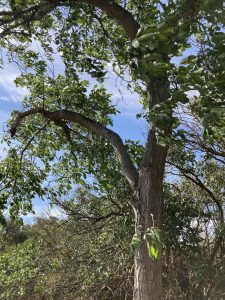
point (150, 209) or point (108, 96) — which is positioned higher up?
point (108, 96)

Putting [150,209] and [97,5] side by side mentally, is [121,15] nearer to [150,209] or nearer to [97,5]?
[97,5]

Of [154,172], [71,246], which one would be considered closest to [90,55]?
[154,172]

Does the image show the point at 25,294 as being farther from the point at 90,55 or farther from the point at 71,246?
the point at 90,55

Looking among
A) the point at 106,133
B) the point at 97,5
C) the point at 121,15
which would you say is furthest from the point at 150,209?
the point at 97,5

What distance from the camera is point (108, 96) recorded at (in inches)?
341

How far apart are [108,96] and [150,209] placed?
3.41 m

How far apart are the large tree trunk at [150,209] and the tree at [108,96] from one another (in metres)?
0.01

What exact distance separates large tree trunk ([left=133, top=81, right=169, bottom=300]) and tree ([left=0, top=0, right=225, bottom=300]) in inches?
0.5

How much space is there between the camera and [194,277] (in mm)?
9086

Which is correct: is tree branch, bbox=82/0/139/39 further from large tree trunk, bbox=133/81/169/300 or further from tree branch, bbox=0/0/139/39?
large tree trunk, bbox=133/81/169/300

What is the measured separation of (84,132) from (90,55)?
4.94 feet

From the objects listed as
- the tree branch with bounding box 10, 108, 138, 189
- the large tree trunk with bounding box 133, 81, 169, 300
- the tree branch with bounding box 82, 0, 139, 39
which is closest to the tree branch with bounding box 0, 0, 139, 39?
the tree branch with bounding box 82, 0, 139, 39

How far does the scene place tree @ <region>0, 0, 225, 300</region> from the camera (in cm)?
388

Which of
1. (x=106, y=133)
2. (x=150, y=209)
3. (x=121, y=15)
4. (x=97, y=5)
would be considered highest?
(x=97, y=5)
